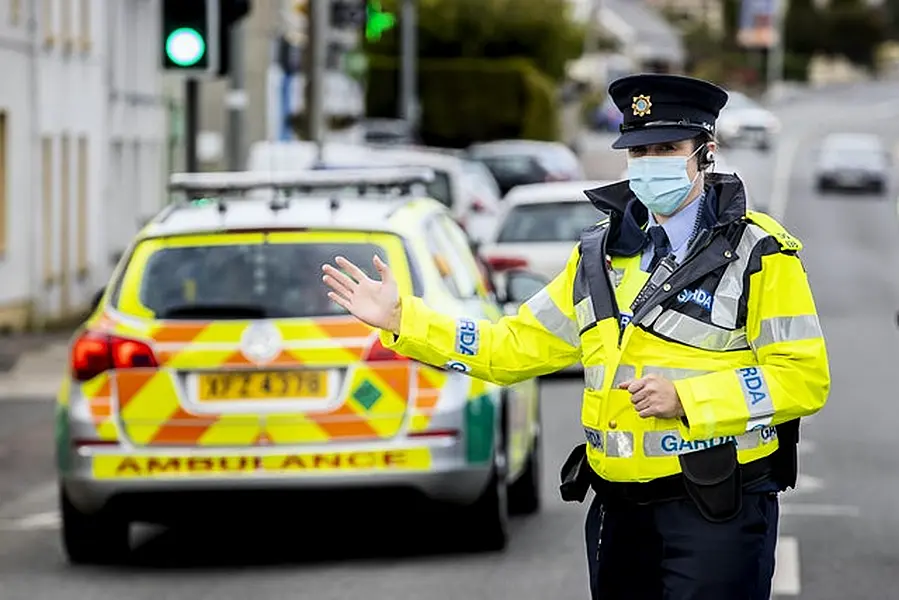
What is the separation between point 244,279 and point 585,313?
4817mm

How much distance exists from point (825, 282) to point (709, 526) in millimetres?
32043

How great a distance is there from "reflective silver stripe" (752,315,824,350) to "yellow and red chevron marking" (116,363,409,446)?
4.66 m

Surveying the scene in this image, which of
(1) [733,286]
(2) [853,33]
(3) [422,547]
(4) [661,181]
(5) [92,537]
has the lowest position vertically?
(2) [853,33]

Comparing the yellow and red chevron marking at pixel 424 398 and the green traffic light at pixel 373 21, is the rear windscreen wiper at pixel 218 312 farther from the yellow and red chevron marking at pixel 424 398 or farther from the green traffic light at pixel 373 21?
the green traffic light at pixel 373 21

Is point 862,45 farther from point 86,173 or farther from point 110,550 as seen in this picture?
point 110,550

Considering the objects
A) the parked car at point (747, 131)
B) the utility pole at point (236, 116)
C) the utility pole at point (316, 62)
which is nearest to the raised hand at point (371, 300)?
the utility pole at point (236, 116)

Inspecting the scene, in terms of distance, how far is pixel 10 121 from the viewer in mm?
27359

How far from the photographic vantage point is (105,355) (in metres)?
10.3

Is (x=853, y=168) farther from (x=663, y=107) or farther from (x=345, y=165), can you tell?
(x=663, y=107)

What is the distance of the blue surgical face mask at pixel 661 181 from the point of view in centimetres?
565

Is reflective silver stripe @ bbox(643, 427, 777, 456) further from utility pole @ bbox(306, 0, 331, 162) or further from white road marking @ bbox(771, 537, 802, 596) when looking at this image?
utility pole @ bbox(306, 0, 331, 162)

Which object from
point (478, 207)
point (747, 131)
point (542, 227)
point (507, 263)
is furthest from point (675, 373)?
point (747, 131)

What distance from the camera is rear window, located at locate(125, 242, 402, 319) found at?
34.1ft

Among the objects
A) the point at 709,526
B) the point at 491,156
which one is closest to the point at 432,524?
the point at 709,526
